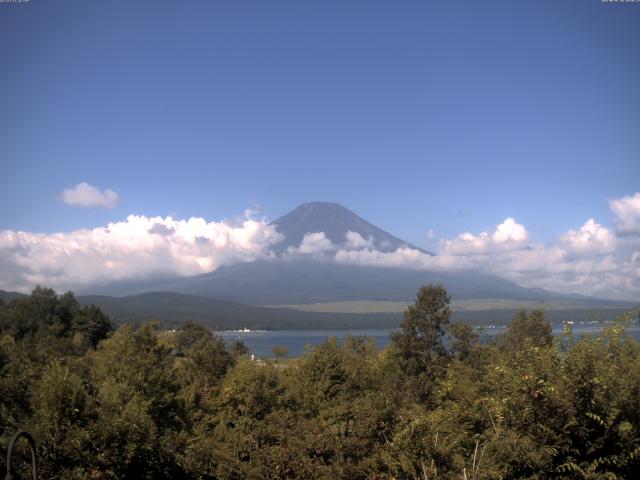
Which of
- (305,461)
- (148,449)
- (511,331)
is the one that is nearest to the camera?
(305,461)

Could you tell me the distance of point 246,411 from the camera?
21094 millimetres

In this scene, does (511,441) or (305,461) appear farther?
(305,461)

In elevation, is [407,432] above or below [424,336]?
above

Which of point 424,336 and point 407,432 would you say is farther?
point 424,336

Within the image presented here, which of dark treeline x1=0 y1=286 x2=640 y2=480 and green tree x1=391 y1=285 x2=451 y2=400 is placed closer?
dark treeline x1=0 y1=286 x2=640 y2=480

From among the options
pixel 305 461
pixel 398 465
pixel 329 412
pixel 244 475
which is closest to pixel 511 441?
pixel 398 465

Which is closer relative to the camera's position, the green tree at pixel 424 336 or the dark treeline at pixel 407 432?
the dark treeline at pixel 407 432

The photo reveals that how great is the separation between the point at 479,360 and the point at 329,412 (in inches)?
596

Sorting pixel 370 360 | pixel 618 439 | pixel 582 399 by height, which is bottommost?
pixel 370 360

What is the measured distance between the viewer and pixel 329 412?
827 inches

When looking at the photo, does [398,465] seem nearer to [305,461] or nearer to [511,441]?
[305,461]

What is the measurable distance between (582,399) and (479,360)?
24.7 m

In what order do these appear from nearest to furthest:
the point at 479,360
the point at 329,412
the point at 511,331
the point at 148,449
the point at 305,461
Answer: the point at 305,461
the point at 148,449
the point at 329,412
the point at 479,360
the point at 511,331

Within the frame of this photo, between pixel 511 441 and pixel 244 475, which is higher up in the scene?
pixel 511 441
